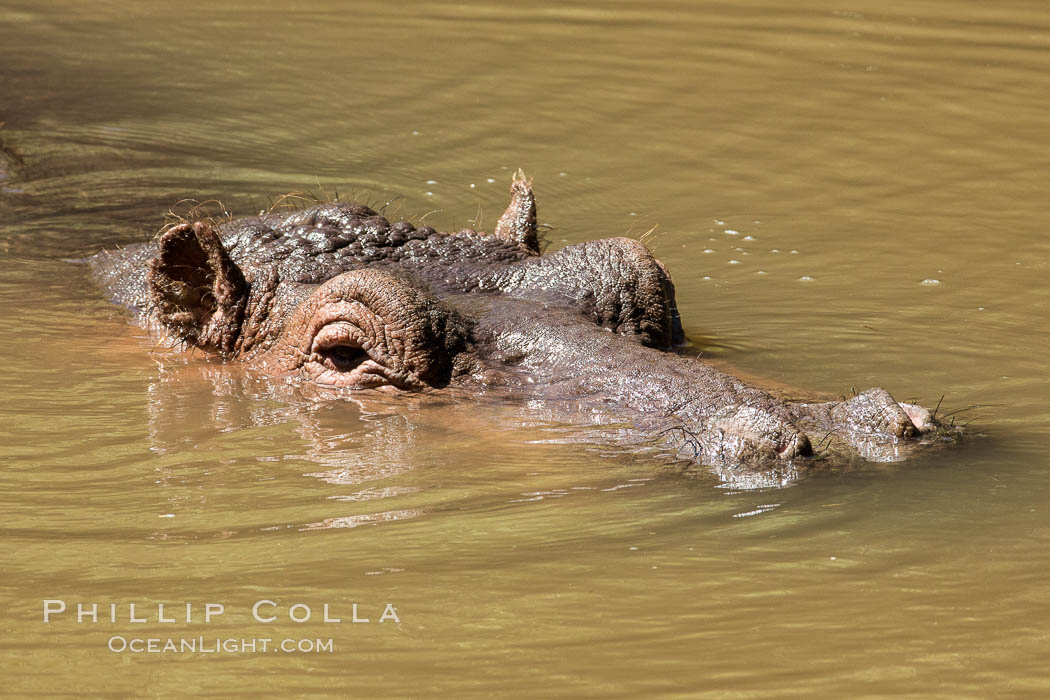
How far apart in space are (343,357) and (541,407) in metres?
1.12

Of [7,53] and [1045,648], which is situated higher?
[7,53]

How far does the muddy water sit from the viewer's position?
13.5 ft

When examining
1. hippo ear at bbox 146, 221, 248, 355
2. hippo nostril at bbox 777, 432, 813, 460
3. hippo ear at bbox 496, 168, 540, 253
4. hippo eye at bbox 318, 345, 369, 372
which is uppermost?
hippo ear at bbox 496, 168, 540, 253

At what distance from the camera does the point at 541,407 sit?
5.86 metres

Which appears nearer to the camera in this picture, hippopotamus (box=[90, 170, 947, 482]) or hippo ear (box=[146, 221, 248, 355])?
hippopotamus (box=[90, 170, 947, 482])

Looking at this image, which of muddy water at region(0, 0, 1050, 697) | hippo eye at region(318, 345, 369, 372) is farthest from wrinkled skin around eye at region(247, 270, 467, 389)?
muddy water at region(0, 0, 1050, 697)

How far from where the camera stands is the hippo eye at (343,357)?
643 centimetres

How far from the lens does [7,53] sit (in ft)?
42.1

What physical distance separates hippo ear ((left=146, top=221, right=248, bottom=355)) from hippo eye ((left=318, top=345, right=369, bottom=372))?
0.55m

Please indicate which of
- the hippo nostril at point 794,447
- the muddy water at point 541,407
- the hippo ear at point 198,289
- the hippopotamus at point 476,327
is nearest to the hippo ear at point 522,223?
the hippopotamus at point 476,327

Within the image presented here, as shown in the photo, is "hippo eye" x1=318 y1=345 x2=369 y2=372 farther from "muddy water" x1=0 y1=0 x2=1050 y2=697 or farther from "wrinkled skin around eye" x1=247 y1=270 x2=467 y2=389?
"muddy water" x1=0 y1=0 x2=1050 y2=697

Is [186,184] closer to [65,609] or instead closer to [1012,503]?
[65,609]

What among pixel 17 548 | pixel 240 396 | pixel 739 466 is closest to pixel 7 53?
pixel 240 396

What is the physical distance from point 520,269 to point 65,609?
307 cm
